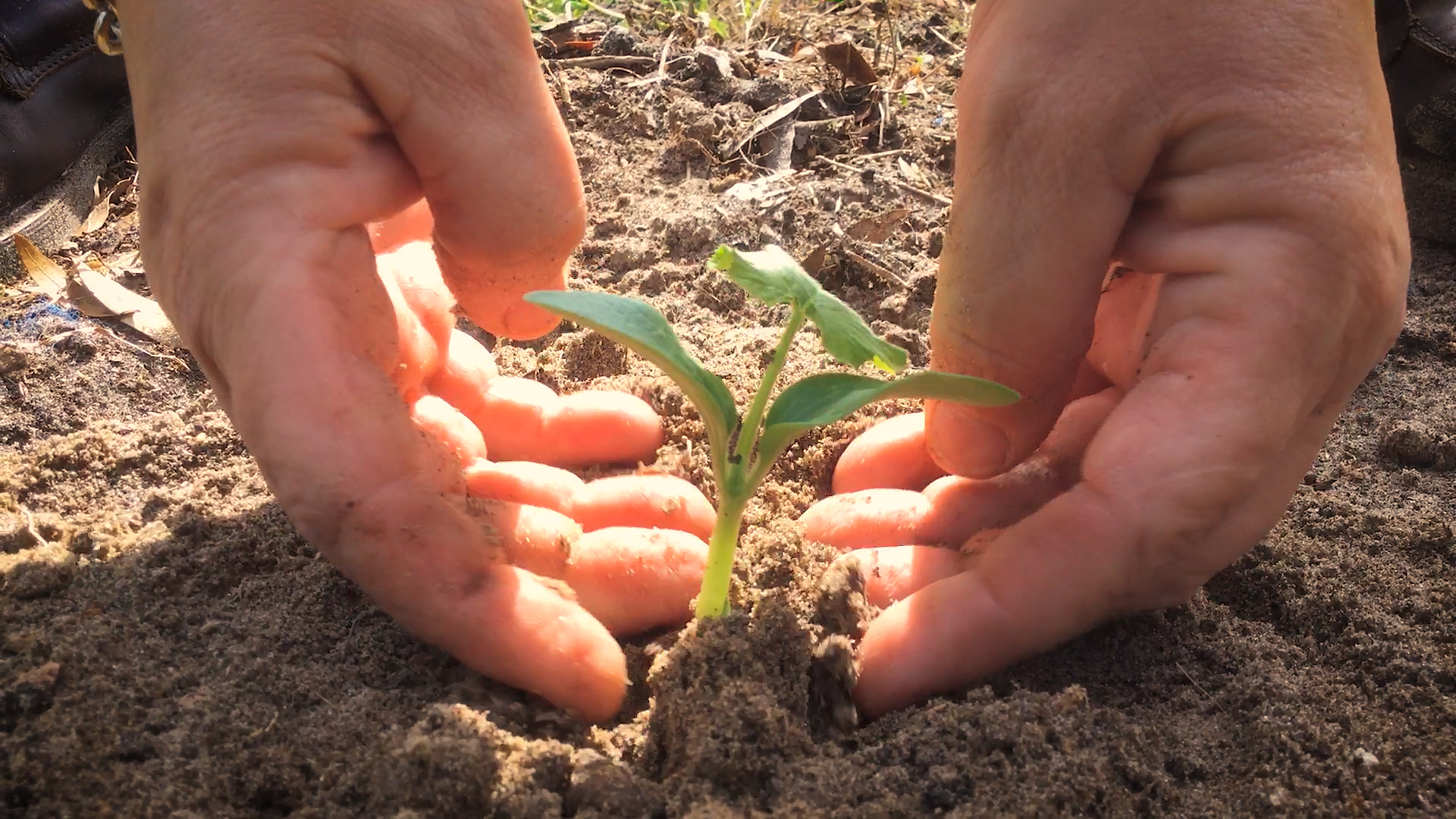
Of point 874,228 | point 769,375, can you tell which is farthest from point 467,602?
point 874,228

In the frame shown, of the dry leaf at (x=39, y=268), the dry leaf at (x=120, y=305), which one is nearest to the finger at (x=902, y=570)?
the dry leaf at (x=120, y=305)

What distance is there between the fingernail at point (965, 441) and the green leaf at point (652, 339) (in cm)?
44

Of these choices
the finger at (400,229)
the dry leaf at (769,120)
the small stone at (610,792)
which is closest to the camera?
the small stone at (610,792)

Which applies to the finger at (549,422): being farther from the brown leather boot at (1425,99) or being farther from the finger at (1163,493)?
the brown leather boot at (1425,99)

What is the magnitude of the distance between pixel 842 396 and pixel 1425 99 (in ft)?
7.35

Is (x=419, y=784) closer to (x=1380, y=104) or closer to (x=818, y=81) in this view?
(x=1380, y=104)

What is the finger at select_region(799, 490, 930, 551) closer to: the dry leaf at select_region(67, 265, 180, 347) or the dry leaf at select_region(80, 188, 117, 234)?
the dry leaf at select_region(67, 265, 180, 347)

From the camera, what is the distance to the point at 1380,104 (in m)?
1.49

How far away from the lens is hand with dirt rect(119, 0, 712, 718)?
136 centimetres

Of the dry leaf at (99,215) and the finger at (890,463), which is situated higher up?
the dry leaf at (99,215)

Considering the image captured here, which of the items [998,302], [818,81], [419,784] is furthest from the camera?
[818,81]

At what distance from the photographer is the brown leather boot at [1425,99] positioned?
259 cm

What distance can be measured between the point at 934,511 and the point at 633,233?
1.24 metres

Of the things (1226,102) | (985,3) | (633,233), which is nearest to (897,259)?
(633,233)
